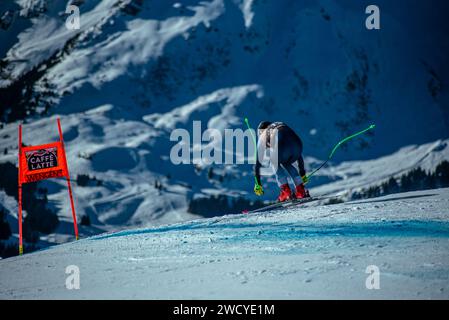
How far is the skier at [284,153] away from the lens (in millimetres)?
10539

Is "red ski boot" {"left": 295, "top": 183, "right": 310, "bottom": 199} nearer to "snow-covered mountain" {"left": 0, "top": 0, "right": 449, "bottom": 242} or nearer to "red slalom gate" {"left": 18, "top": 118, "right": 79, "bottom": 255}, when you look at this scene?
"red slalom gate" {"left": 18, "top": 118, "right": 79, "bottom": 255}

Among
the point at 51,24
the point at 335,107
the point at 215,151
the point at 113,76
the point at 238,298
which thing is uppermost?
the point at 51,24

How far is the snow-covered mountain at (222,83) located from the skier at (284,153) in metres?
54.7

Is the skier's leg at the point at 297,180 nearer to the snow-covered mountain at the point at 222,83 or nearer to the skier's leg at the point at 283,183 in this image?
the skier's leg at the point at 283,183

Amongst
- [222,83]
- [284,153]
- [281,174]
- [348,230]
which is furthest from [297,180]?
[222,83]

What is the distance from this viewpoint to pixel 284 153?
1058 cm

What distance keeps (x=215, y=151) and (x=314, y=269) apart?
8082 centimetres

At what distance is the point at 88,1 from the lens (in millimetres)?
150000

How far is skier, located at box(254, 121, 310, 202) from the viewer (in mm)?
10539

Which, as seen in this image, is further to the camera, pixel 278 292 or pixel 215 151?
pixel 215 151

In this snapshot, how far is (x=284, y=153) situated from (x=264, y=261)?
5.25 meters

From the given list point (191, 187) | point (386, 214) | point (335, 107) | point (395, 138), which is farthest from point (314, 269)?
point (335, 107)

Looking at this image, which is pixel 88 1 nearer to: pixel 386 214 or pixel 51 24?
pixel 51 24

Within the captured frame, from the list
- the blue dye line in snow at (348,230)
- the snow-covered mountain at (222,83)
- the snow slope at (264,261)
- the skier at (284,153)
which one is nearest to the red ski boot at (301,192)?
the skier at (284,153)
